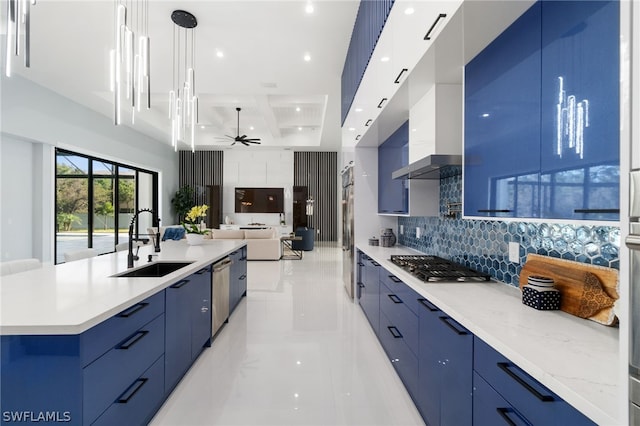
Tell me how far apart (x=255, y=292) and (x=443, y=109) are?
389 centimetres

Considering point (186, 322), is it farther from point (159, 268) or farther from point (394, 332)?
point (394, 332)

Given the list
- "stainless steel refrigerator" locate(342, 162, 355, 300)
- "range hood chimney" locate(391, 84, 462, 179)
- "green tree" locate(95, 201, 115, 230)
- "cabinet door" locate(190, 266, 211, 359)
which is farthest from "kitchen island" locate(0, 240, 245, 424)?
"green tree" locate(95, 201, 115, 230)

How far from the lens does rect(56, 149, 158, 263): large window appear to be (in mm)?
6570

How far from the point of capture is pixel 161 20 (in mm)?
3664

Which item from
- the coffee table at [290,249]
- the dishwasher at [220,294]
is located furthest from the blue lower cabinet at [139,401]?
the coffee table at [290,249]

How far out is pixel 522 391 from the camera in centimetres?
98

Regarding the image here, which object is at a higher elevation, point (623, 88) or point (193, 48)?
point (193, 48)

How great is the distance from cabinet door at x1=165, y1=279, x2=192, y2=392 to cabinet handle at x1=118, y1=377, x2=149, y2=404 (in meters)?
0.31

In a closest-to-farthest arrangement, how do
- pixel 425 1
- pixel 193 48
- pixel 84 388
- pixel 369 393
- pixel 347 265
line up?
pixel 84 388 < pixel 425 1 < pixel 369 393 < pixel 193 48 < pixel 347 265

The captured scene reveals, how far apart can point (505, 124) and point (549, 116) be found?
29cm

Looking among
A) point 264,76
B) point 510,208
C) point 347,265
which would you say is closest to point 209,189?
point 264,76

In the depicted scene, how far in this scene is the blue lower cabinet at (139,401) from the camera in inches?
58.0

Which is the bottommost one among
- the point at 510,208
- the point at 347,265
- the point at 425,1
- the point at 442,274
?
the point at 347,265

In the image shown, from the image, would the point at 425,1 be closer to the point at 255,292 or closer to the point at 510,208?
the point at 510,208
